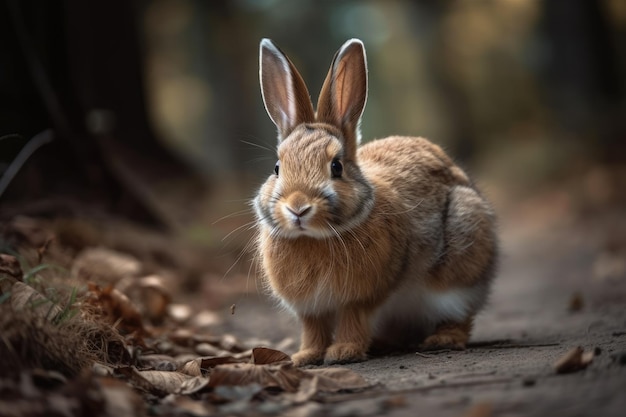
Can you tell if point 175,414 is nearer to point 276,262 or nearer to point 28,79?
point 276,262

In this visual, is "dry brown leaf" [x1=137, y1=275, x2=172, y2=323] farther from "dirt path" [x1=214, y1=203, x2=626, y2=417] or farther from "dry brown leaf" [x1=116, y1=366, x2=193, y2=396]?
→ "dry brown leaf" [x1=116, y1=366, x2=193, y2=396]

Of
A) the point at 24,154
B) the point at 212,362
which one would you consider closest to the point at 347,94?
the point at 212,362

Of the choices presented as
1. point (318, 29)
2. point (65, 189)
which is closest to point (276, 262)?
point (65, 189)

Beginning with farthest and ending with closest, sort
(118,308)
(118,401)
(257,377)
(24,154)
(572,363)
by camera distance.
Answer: (24,154) → (118,308) → (257,377) → (572,363) → (118,401)

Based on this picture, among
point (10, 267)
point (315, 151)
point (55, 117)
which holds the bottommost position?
point (10, 267)

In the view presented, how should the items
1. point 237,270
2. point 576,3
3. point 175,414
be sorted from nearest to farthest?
1. point 175,414
2. point 237,270
3. point 576,3

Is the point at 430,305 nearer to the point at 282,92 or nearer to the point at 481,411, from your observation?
the point at 282,92

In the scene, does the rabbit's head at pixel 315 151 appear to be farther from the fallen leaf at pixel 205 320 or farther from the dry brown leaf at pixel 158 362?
the fallen leaf at pixel 205 320
